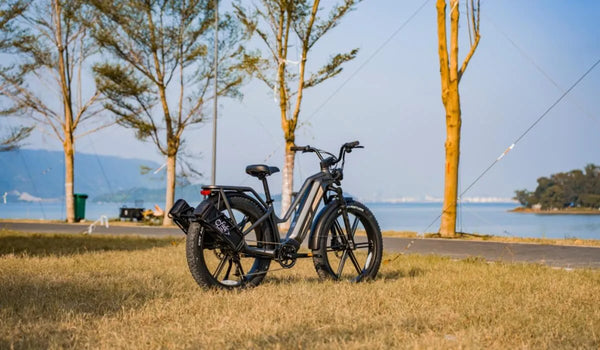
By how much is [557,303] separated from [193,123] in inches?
777

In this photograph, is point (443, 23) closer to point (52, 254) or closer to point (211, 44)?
point (211, 44)

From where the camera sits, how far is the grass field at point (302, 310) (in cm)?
423

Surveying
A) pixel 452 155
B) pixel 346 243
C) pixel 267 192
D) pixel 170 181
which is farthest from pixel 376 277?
pixel 170 181

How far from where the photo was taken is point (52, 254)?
34.4 ft

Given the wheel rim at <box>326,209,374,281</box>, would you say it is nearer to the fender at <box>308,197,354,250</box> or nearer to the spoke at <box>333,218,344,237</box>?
the spoke at <box>333,218,344,237</box>

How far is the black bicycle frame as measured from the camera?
6.43 meters

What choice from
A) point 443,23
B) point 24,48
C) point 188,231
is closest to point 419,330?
point 188,231

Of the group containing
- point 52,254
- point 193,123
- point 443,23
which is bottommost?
point 52,254

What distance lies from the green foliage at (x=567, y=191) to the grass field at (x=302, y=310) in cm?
1880

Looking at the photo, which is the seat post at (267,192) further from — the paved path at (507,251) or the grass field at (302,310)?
the paved path at (507,251)

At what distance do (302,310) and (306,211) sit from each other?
181 cm

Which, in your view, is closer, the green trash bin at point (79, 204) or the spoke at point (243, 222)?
the spoke at point (243, 222)

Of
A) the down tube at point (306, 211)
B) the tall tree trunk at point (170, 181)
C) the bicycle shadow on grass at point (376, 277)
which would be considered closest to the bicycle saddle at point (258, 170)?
the down tube at point (306, 211)

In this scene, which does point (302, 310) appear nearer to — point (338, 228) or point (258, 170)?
point (258, 170)
